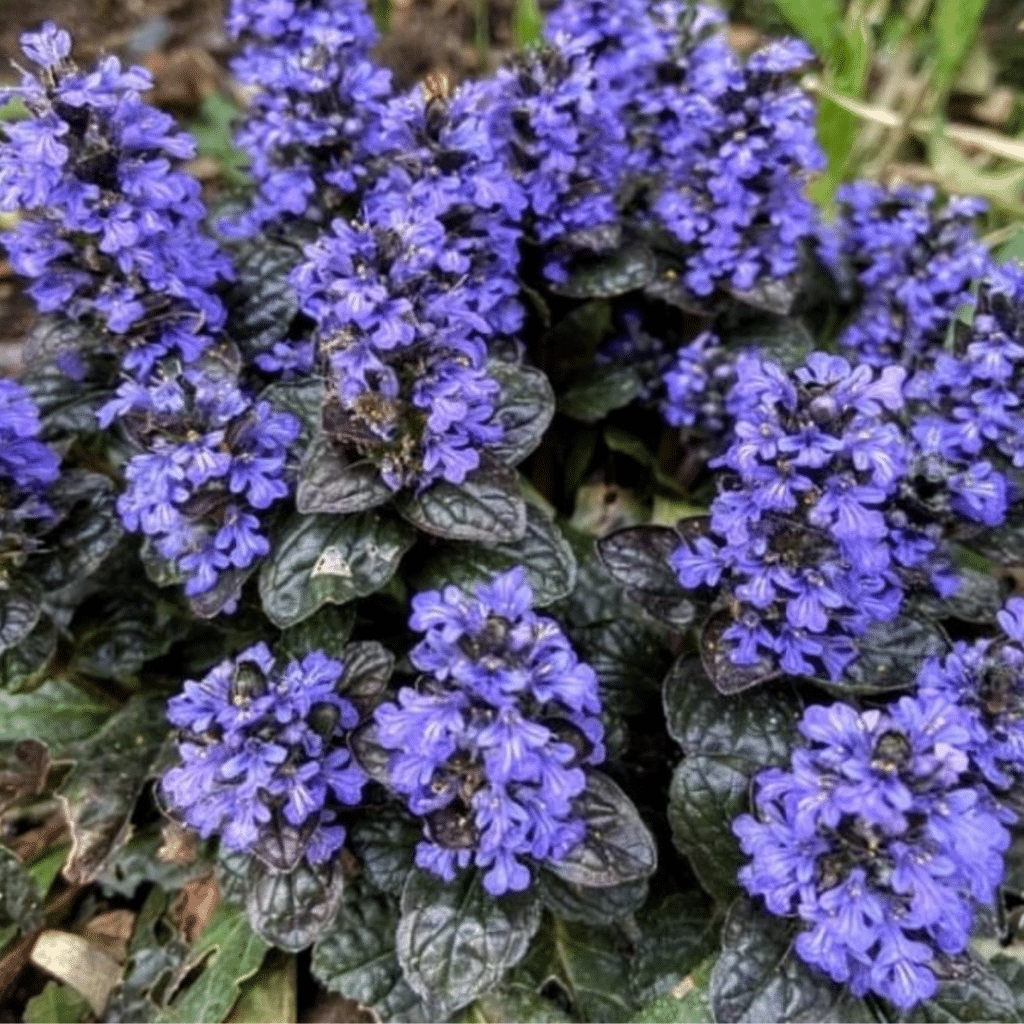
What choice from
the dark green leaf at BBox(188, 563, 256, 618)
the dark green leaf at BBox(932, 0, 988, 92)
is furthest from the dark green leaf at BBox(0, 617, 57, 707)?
the dark green leaf at BBox(932, 0, 988, 92)

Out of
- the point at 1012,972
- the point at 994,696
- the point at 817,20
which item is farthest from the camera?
the point at 817,20

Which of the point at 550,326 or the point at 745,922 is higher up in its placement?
the point at 550,326

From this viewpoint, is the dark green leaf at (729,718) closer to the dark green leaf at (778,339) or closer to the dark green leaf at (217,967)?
the dark green leaf at (778,339)

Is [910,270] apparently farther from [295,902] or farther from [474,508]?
[295,902]

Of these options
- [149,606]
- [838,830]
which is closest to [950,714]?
[838,830]

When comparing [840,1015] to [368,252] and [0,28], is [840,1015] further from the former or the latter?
[0,28]

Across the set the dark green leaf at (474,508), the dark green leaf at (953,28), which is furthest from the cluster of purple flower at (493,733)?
the dark green leaf at (953,28)

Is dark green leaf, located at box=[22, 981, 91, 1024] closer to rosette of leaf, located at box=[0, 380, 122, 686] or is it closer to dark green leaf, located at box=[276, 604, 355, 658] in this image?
rosette of leaf, located at box=[0, 380, 122, 686]

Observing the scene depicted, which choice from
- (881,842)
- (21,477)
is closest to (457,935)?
(881,842)
